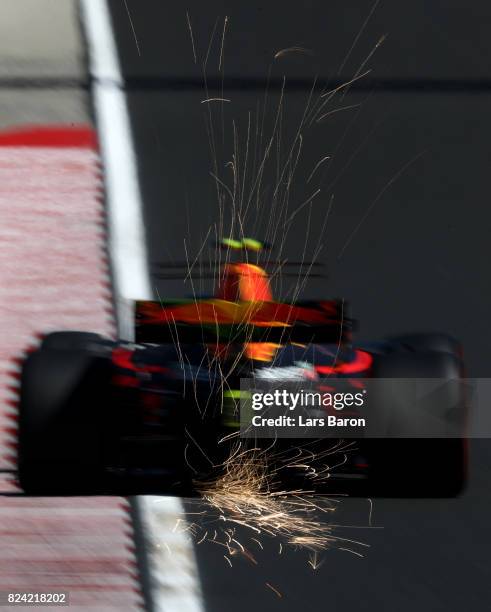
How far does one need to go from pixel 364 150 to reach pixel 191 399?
352 centimetres

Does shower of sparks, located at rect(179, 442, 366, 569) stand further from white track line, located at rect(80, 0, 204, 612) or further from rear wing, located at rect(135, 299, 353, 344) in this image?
rear wing, located at rect(135, 299, 353, 344)

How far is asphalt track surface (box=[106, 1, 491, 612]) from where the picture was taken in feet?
20.5

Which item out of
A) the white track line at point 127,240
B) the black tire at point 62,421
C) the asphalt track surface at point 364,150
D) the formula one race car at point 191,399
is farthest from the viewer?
the asphalt track surface at point 364,150

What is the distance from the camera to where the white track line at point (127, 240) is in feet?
14.9

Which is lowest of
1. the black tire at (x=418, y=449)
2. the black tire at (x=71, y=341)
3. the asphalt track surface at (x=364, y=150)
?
the black tire at (x=418, y=449)

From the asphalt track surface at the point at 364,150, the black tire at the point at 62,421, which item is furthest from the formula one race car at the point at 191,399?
the asphalt track surface at the point at 364,150

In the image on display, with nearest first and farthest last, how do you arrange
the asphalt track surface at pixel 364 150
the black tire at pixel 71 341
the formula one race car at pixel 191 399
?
1. the formula one race car at pixel 191 399
2. the black tire at pixel 71 341
3. the asphalt track surface at pixel 364 150

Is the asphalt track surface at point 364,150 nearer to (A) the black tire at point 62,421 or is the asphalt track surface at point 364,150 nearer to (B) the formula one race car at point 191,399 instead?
(B) the formula one race car at point 191,399

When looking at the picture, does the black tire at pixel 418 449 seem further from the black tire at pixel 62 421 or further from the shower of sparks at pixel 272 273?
the black tire at pixel 62 421

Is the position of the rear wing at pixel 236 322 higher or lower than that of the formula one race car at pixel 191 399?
higher

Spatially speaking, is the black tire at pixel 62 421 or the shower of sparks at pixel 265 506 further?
the black tire at pixel 62 421

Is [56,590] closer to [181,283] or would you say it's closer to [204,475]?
[204,475]

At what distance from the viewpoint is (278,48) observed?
7.45 m

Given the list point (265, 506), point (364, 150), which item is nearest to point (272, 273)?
point (364, 150)
